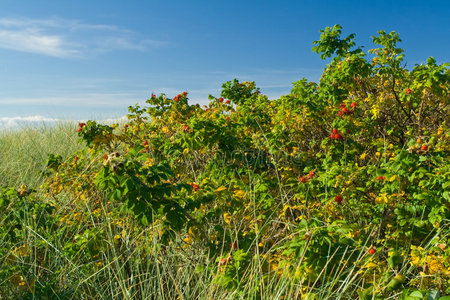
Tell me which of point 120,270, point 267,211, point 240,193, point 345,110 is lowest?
point 120,270

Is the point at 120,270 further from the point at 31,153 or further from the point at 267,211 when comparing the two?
Result: the point at 31,153

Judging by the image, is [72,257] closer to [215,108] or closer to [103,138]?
[103,138]

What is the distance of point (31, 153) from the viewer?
7.29 metres

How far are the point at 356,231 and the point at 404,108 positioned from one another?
2.44 m

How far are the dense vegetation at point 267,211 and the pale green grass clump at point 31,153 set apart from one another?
46.1 inches

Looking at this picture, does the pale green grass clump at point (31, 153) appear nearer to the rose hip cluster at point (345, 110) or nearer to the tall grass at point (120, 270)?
the tall grass at point (120, 270)

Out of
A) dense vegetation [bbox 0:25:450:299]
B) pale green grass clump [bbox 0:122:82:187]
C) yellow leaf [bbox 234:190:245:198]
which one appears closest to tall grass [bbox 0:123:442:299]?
dense vegetation [bbox 0:25:450:299]

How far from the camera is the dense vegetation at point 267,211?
234 cm

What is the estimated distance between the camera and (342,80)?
4.37m

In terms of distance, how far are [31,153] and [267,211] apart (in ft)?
17.5

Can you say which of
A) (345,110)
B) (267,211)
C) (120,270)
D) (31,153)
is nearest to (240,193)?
(267,211)

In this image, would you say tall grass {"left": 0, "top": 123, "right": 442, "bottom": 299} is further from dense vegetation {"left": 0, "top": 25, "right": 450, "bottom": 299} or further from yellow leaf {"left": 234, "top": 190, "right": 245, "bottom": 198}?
yellow leaf {"left": 234, "top": 190, "right": 245, "bottom": 198}

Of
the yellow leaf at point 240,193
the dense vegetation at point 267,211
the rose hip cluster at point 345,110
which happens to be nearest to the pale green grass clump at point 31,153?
the dense vegetation at point 267,211

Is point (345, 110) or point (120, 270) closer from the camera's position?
point (120, 270)
